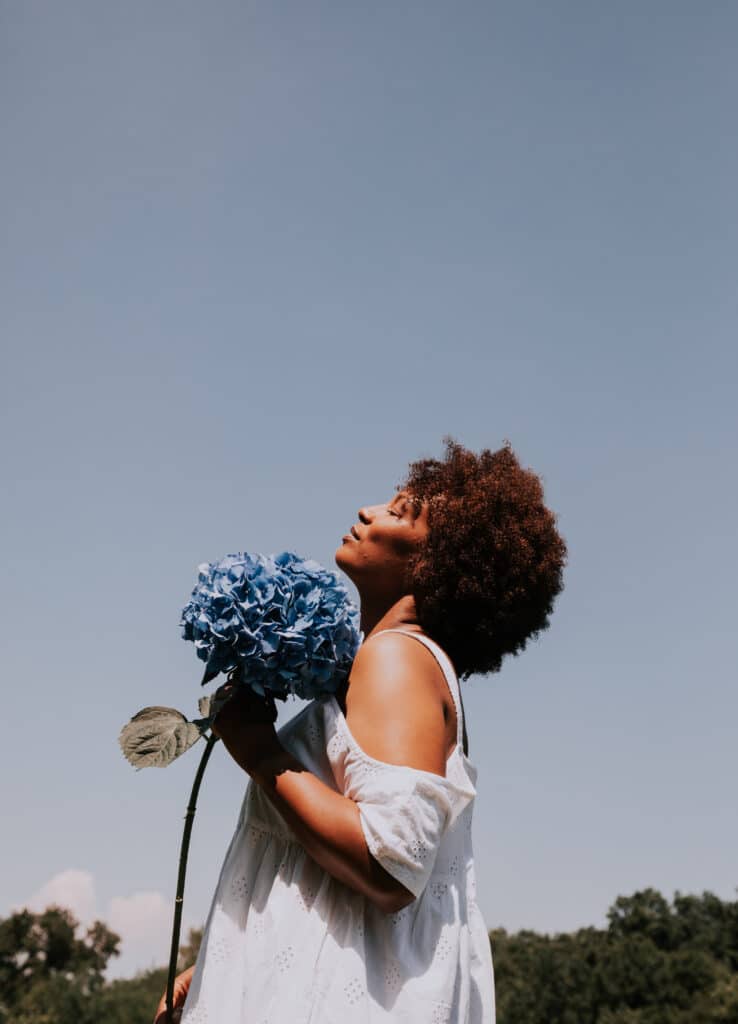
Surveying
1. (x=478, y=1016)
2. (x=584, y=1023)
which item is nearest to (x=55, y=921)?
(x=584, y=1023)

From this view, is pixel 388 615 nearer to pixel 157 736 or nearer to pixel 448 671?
pixel 448 671

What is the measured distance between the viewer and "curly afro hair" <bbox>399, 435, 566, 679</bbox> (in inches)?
146

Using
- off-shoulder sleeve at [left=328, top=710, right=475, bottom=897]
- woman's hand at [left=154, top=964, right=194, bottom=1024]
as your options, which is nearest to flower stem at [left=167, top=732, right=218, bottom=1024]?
woman's hand at [left=154, top=964, right=194, bottom=1024]

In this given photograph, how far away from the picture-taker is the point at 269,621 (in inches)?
126

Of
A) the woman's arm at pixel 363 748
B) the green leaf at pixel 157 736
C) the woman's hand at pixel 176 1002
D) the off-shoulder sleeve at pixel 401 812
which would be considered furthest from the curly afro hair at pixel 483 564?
the woman's hand at pixel 176 1002

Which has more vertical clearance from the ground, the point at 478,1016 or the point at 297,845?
the point at 297,845

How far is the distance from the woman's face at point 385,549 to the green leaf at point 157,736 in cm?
86

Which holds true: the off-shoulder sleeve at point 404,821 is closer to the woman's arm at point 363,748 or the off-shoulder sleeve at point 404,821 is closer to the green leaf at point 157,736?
the woman's arm at point 363,748

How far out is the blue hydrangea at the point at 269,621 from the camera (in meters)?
3.18

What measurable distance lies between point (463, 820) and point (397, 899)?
1.67ft

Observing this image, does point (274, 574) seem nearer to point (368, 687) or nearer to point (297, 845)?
point (368, 687)

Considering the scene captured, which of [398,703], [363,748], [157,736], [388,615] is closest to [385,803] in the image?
[363,748]

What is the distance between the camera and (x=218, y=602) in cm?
321

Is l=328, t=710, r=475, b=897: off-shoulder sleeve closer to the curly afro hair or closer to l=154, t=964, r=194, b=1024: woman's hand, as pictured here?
the curly afro hair
